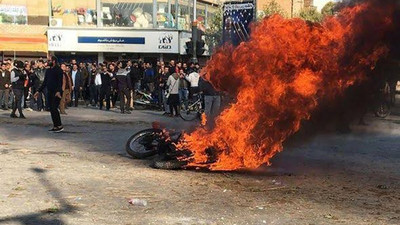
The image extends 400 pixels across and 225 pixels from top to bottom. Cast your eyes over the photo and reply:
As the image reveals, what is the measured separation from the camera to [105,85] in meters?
21.5

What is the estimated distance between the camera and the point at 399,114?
661 inches

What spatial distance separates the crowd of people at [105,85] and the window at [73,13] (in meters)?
13.9

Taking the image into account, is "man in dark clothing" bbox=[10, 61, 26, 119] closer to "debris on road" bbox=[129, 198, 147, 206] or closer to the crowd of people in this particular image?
the crowd of people

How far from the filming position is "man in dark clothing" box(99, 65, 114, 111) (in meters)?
21.4

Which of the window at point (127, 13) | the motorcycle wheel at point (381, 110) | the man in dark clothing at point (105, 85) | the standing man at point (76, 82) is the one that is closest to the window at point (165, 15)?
the window at point (127, 13)

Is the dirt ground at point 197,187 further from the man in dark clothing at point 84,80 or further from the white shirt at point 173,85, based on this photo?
the man in dark clothing at point 84,80

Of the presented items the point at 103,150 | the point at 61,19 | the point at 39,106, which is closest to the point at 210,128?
the point at 103,150

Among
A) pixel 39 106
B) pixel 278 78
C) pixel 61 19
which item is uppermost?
pixel 61 19

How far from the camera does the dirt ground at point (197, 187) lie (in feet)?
20.0

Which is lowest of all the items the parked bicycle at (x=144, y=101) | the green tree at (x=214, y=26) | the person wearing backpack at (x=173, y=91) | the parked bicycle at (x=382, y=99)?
the parked bicycle at (x=144, y=101)

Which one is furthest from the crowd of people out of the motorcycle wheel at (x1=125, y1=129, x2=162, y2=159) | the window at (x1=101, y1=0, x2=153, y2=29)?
the window at (x1=101, y1=0, x2=153, y2=29)

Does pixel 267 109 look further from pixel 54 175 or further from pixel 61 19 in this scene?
pixel 61 19

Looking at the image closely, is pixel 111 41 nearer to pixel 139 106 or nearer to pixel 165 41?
pixel 165 41

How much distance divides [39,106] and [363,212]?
1673cm
